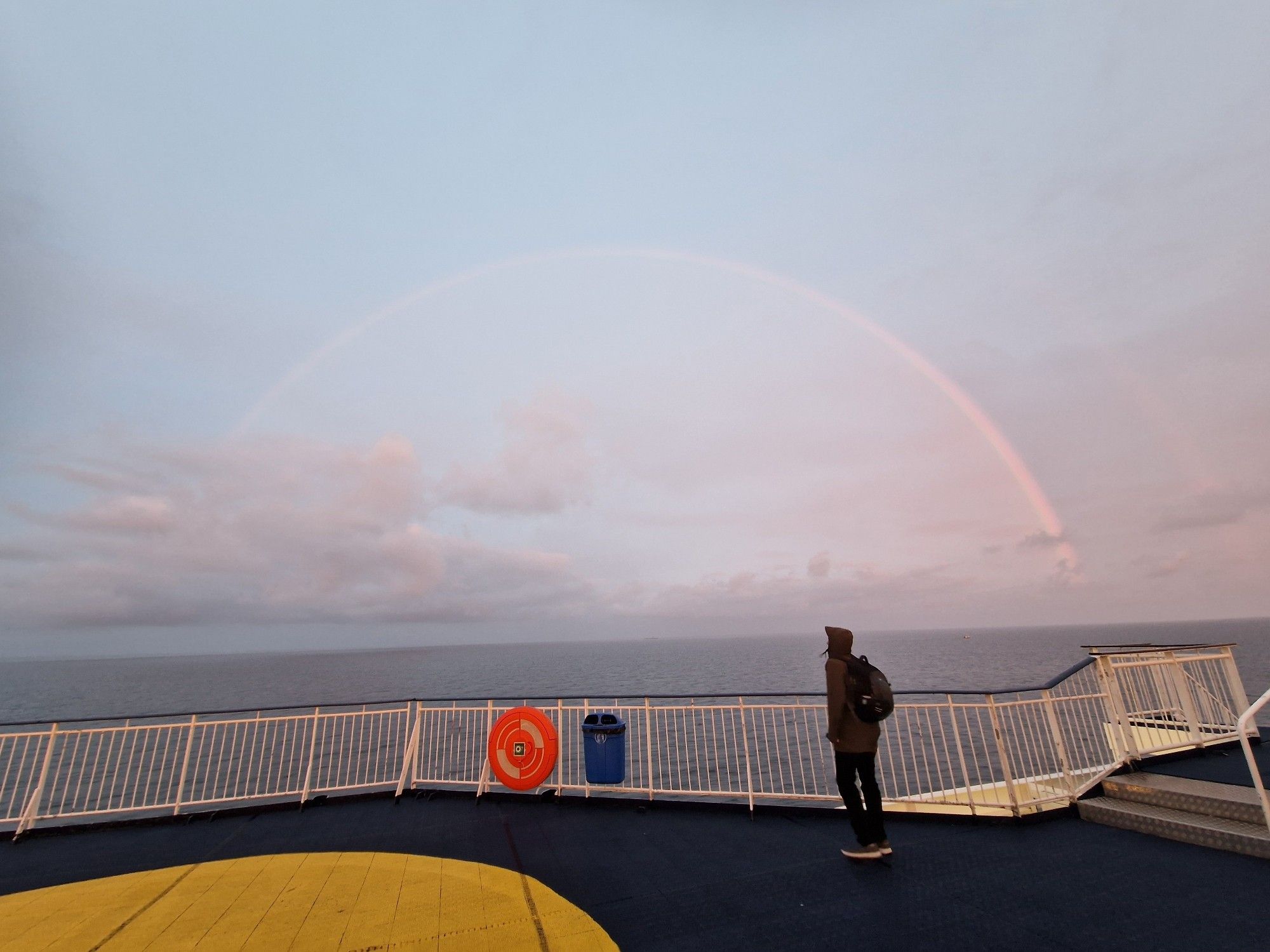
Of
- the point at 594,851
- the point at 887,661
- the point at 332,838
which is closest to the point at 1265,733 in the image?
the point at 594,851

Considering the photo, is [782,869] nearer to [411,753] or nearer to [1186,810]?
[1186,810]

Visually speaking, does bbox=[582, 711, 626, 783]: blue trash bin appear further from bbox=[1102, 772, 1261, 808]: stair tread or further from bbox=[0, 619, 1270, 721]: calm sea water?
bbox=[0, 619, 1270, 721]: calm sea water

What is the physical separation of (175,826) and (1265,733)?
58.7 ft

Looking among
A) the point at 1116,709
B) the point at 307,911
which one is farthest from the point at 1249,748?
the point at 307,911

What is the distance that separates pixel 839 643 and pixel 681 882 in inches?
102

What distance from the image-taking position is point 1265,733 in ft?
34.4

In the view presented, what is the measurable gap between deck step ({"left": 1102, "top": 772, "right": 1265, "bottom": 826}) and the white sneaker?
11.4 ft

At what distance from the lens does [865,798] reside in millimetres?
5520

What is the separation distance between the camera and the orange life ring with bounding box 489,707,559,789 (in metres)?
7.76

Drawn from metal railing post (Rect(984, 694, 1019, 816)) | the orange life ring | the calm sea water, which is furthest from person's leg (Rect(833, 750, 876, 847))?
the calm sea water

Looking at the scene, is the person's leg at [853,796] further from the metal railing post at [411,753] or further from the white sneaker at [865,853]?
the metal railing post at [411,753]

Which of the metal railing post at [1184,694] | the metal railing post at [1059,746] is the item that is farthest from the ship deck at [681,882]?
the metal railing post at [1184,694]

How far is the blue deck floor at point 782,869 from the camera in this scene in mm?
4043

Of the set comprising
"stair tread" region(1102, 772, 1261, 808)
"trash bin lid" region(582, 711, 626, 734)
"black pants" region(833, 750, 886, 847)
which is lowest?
"stair tread" region(1102, 772, 1261, 808)
